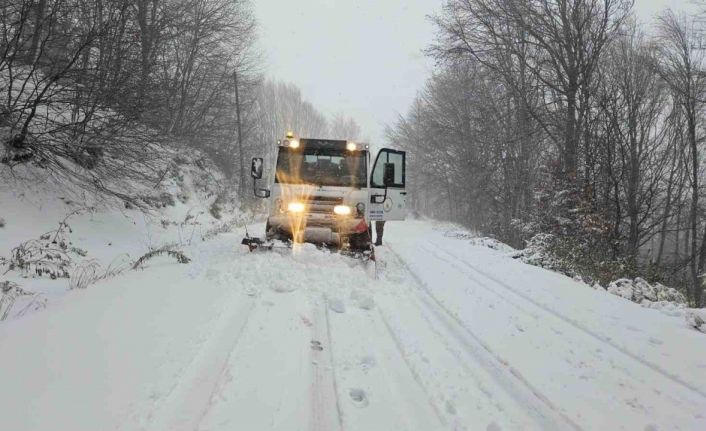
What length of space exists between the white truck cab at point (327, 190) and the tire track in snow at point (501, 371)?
251 cm

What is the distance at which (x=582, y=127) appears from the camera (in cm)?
1337

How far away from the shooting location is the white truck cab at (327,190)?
7.53 m

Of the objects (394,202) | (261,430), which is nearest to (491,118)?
(394,202)

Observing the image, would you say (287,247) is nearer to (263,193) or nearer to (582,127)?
(263,193)

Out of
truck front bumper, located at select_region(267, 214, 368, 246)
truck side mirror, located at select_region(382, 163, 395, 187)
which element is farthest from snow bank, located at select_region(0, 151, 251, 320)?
truck side mirror, located at select_region(382, 163, 395, 187)

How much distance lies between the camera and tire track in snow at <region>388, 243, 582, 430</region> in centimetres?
282

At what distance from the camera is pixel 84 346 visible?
330cm

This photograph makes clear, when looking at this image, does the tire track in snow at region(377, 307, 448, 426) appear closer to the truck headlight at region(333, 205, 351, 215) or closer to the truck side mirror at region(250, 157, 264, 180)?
the truck headlight at region(333, 205, 351, 215)

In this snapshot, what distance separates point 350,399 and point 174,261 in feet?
16.4

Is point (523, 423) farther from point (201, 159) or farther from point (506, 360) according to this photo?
point (201, 159)

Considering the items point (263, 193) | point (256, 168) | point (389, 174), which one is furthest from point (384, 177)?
point (263, 193)

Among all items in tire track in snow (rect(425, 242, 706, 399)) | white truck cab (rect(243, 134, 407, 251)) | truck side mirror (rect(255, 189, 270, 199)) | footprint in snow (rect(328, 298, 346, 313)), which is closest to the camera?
tire track in snow (rect(425, 242, 706, 399))

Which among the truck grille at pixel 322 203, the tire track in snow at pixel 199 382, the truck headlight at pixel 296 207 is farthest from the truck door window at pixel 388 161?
the tire track in snow at pixel 199 382

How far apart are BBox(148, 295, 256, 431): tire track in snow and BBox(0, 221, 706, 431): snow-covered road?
12 millimetres
